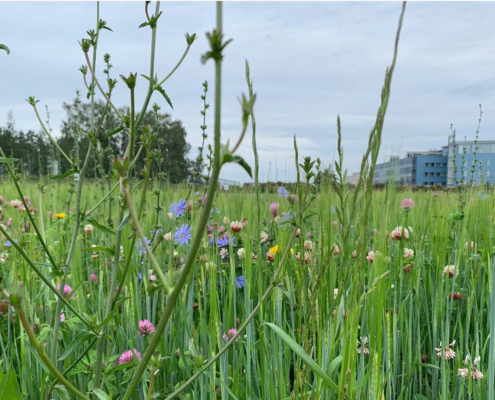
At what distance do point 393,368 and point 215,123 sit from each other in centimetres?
93

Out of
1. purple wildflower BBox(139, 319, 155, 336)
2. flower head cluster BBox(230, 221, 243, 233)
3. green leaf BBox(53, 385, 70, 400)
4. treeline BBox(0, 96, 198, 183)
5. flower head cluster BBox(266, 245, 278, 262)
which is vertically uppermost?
treeline BBox(0, 96, 198, 183)

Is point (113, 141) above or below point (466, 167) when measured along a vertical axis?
above

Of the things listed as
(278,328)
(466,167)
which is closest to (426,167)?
(466,167)

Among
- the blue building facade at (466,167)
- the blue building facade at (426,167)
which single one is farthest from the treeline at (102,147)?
the blue building facade at (426,167)

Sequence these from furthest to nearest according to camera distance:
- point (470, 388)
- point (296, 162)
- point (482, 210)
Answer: point (482, 210)
point (470, 388)
point (296, 162)

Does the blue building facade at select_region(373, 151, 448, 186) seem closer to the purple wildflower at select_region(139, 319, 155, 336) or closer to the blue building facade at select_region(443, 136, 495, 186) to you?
the blue building facade at select_region(443, 136, 495, 186)

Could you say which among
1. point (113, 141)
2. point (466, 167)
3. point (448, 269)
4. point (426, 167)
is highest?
point (426, 167)

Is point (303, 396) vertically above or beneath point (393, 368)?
above

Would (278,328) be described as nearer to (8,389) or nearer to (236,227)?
(8,389)

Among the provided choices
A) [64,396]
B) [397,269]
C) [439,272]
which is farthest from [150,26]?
[397,269]

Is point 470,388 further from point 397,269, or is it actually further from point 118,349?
point 118,349

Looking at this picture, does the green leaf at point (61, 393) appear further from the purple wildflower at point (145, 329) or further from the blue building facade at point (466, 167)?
the blue building facade at point (466, 167)

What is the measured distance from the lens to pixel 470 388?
78cm

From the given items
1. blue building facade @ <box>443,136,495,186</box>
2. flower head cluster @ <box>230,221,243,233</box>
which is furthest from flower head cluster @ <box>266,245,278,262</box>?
blue building facade @ <box>443,136,495,186</box>
